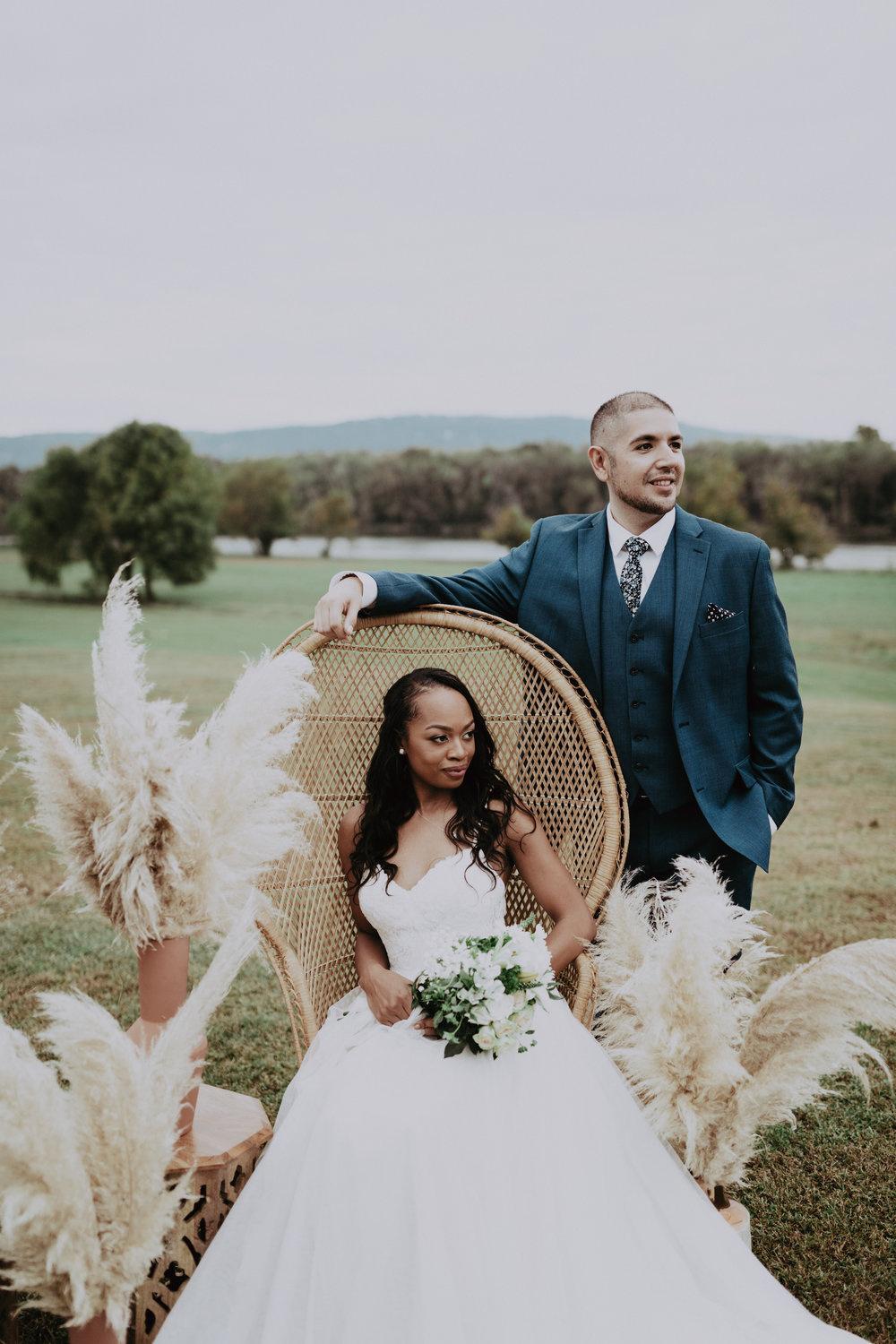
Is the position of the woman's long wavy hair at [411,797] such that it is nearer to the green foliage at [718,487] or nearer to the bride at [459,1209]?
the bride at [459,1209]

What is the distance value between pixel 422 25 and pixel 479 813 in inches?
361

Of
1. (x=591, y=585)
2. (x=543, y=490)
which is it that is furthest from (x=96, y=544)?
(x=591, y=585)

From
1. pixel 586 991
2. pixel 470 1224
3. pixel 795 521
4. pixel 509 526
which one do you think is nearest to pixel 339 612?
pixel 586 991

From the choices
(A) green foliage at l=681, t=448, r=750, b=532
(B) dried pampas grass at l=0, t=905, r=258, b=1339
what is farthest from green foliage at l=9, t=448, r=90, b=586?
(B) dried pampas grass at l=0, t=905, r=258, b=1339

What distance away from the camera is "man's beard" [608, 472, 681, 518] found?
317cm

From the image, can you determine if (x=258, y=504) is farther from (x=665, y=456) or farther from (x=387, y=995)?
(x=387, y=995)

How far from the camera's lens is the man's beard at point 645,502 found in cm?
317

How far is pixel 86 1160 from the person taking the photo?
2.00 m

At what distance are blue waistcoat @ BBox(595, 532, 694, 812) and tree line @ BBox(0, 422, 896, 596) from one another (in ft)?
40.2

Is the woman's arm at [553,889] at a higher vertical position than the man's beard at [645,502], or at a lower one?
lower

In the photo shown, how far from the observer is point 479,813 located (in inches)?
124

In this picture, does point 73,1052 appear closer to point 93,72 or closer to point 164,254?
point 93,72

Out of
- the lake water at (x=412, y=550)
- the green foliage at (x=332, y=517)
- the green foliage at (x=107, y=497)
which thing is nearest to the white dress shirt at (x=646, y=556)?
the lake water at (x=412, y=550)

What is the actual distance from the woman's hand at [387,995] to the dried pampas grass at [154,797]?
56 centimetres
